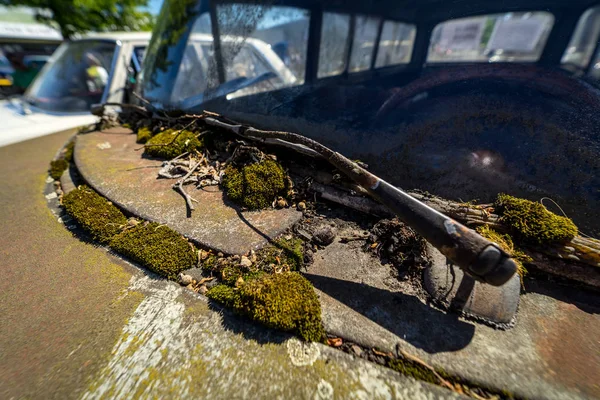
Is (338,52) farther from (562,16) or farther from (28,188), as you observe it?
(28,188)

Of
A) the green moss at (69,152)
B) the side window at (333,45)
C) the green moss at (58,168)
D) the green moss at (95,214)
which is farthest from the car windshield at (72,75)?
the side window at (333,45)

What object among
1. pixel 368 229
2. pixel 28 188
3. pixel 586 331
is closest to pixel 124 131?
pixel 28 188

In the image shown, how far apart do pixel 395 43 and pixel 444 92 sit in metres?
0.56

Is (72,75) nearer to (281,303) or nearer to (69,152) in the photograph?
(69,152)

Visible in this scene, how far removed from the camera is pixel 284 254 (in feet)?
5.18

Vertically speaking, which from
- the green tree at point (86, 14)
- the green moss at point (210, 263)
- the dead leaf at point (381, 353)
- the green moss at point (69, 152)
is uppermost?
the green tree at point (86, 14)

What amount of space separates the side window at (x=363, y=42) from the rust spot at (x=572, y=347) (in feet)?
6.78

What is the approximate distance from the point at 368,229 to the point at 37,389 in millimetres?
1857

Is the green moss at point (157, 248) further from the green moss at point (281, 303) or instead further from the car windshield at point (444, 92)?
the car windshield at point (444, 92)

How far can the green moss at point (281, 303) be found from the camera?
3.91 ft

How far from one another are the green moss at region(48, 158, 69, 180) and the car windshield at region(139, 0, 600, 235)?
85.1 inches

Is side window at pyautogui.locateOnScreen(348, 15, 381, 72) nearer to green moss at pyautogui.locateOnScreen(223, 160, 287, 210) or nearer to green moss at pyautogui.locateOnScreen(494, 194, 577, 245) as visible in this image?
green moss at pyautogui.locateOnScreen(223, 160, 287, 210)

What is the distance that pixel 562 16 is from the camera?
1.43 meters

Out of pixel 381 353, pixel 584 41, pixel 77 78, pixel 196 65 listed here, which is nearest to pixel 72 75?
pixel 77 78
